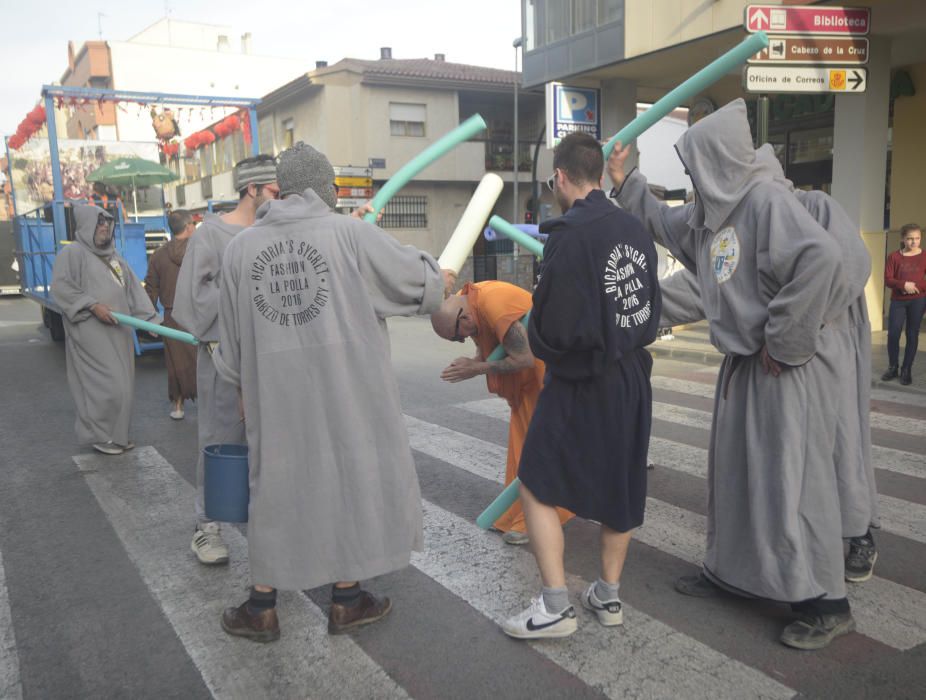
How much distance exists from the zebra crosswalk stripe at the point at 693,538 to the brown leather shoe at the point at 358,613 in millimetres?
1578

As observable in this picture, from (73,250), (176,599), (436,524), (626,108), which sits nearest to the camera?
(176,599)

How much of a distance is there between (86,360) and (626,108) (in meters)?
12.0

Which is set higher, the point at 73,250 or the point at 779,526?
the point at 73,250

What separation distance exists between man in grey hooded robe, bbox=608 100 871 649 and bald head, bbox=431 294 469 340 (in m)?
1.29

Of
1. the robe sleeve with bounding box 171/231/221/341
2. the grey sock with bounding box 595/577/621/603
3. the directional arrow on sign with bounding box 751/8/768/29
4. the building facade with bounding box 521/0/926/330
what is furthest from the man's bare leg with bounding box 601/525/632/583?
the building facade with bounding box 521/0/926/330

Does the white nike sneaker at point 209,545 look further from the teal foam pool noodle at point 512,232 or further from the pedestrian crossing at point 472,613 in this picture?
the teal foam pool noodle at point 512,232

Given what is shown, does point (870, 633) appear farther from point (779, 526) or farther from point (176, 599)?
point (176, 599)

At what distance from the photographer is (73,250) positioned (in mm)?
6559

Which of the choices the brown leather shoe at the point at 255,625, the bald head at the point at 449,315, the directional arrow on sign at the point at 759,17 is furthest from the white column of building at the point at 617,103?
the brown leather shoe at the point at 255,625

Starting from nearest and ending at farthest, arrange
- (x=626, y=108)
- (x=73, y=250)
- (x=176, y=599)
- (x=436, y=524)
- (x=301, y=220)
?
(x=301, y=220) → (x=176, y=599) → (x=436, y=524) → (x=73, y=250) → (x=626, y=108)

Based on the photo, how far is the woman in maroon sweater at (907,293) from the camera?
8789 millimetres

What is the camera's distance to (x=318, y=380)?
3.02 metres

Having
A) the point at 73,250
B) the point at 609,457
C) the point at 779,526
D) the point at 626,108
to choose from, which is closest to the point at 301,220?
the point at 609,457

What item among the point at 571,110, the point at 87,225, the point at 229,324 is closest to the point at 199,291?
the point at 229,324
